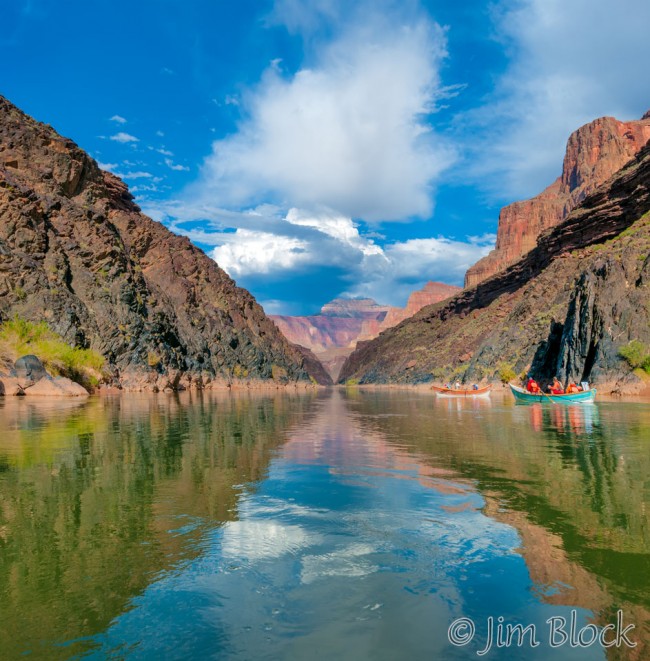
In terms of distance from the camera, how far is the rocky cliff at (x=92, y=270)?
61594mm

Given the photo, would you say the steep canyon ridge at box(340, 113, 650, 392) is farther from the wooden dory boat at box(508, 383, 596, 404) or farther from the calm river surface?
the calm river surface

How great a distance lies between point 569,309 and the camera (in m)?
60.1

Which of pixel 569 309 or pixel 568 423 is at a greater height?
pixel 569 309

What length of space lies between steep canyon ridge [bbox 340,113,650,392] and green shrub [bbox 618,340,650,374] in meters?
0.70

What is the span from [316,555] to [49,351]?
2106 inches

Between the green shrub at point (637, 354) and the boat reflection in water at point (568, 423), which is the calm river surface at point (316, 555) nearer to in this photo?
the boat reflection in water at point (568, 423)

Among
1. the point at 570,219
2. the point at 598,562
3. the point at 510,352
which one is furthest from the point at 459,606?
the point at 570,219

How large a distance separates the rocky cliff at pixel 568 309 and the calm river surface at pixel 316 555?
40055 mm

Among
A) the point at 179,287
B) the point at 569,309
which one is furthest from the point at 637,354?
the point at 179,287

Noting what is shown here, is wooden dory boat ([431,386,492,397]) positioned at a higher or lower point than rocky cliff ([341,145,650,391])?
lower

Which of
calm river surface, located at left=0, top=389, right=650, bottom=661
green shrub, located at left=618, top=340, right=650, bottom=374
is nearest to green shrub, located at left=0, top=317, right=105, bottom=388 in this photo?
calm river surface, located at left=0, top=389, right=650, bottom=661

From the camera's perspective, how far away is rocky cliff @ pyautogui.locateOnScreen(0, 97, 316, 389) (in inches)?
2425

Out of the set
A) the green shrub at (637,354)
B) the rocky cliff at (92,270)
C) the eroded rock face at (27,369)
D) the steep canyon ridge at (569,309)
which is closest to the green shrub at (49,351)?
the eroded rock face at (27,369)

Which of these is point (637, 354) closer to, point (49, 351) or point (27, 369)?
point (27, 369)
